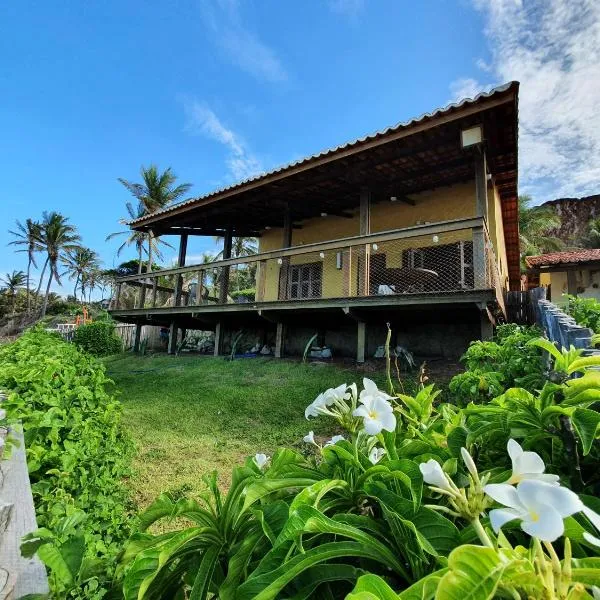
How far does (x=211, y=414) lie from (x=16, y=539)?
16.5 feet

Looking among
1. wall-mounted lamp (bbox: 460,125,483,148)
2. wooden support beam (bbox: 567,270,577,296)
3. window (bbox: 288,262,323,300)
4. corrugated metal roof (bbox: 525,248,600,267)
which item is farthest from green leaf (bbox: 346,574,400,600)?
wooden support beam (bbox: 567,270,577,296)

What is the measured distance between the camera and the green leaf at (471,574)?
0.45m

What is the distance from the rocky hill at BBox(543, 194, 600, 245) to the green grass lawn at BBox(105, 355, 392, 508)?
36676 millimetres

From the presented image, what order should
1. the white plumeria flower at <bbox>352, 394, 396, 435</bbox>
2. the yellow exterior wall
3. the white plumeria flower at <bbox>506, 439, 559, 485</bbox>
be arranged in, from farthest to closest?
the yellow exterior wall, the white plumeria flower at <bbox>352, 394, 396, 435</bbox>, the white plumeria flower at <bbox>506, 439, 559, 485</bbox>

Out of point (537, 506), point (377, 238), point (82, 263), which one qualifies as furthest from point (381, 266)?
point (82, 263)

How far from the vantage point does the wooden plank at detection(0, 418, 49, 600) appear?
1.10m

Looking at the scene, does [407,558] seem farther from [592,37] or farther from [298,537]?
[592,37]

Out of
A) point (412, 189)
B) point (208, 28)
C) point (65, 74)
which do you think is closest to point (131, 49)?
point (208, 28)

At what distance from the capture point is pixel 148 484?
3.81 m

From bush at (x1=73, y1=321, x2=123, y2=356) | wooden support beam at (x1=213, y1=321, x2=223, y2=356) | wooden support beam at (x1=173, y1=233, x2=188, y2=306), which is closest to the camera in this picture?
wooden support beam at (x1=213, y1=321, x2=223, y2=356)

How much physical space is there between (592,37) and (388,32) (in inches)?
205

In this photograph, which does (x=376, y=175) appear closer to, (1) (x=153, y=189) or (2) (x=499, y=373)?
(2) (x=499, y=373)

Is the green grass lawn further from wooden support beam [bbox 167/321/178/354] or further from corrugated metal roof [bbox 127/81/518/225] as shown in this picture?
corrugated metal roof [bbox 127/81/518/225]

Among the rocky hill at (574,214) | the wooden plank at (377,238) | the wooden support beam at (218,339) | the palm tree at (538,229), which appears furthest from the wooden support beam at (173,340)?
the rocky hill at (574,214)
